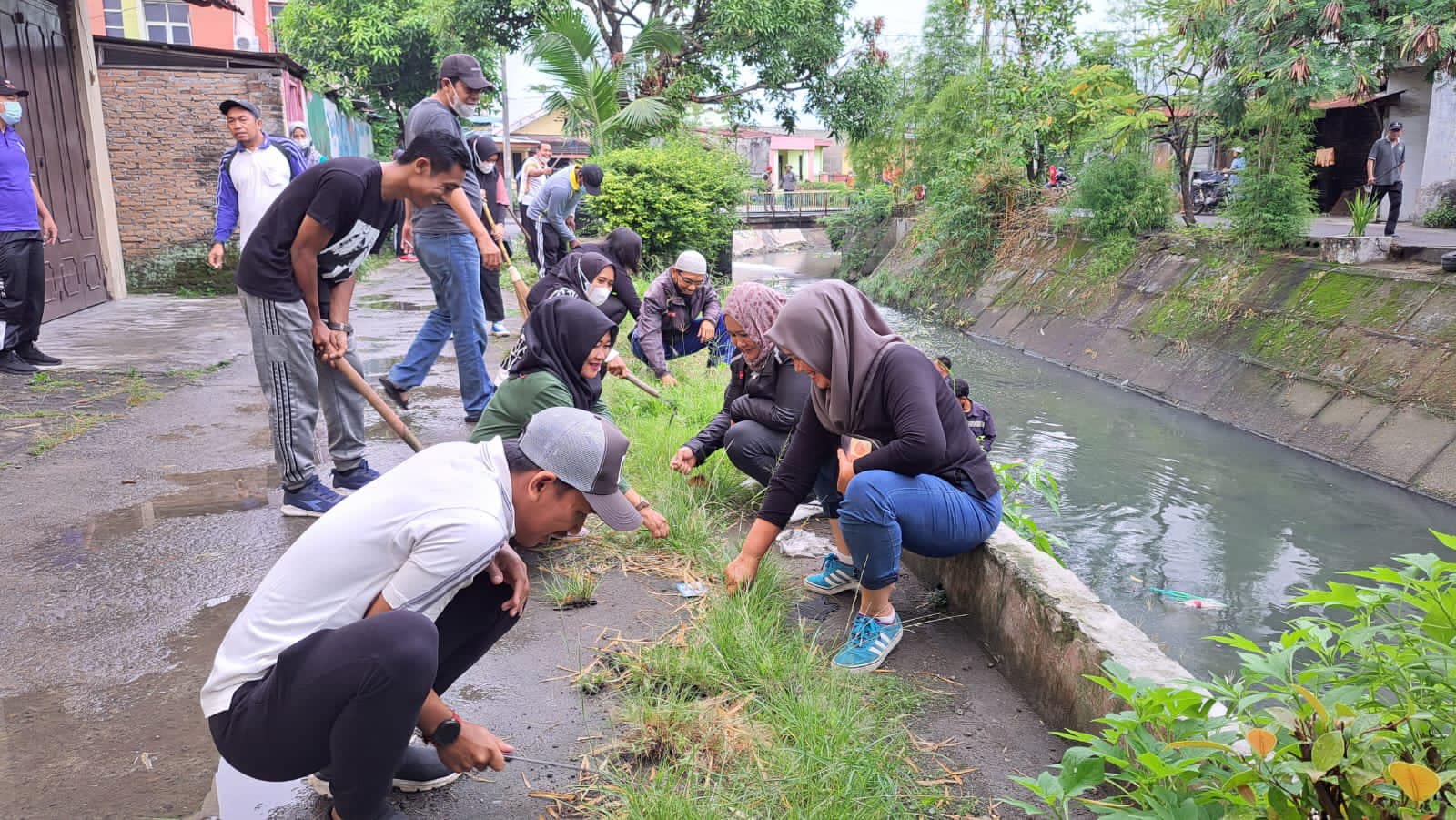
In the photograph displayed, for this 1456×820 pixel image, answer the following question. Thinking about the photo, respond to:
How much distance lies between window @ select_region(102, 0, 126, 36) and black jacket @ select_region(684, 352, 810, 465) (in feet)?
95.3

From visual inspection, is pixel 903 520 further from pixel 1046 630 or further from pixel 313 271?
pixel 313 271

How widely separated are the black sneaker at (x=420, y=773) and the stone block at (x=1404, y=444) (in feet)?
26.2

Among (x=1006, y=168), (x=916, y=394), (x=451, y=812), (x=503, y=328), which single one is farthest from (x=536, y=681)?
Result: (x=1006, y=168)

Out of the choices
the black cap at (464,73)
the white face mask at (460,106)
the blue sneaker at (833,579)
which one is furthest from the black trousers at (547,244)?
the blue sneaker at (833,579)

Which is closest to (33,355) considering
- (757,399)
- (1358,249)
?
(757,399)

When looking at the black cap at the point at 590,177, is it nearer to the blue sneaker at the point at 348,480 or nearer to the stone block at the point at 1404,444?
the blue sneaker at the point at 348,480

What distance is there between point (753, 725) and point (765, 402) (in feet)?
6.41

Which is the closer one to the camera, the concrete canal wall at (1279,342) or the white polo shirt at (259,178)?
the white polo shirt at (259,178)

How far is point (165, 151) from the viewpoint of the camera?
1098cm

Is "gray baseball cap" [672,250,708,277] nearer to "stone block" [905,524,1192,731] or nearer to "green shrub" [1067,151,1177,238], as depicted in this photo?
"stone block" [905,524,1192,731]

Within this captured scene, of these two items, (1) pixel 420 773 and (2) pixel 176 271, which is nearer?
(1) pixel 420 773

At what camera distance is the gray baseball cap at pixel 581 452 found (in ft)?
6.97

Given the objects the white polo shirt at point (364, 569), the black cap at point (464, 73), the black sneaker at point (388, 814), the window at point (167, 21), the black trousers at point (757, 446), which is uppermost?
the window at point (167, 21)

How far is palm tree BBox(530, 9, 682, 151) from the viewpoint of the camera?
13391 mm
